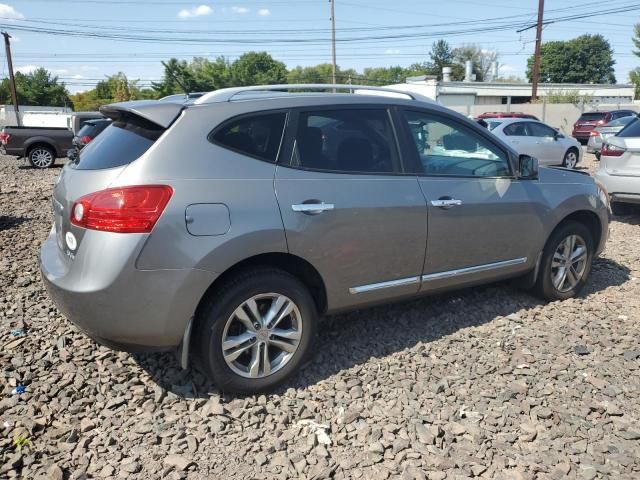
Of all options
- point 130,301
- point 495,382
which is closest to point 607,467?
point 495,382

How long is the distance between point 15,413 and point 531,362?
3.24m

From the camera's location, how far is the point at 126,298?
2736mm

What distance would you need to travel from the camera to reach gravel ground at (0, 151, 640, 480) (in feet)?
8.79

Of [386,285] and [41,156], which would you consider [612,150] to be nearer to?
[386,285]

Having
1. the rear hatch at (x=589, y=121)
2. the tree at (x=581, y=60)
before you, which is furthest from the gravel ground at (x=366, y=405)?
the tree at (x=581, y=60)

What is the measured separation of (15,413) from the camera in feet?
9.94

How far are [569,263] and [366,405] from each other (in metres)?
2.59

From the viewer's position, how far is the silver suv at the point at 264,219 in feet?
9.07

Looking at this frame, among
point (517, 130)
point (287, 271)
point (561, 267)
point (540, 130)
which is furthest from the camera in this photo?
point (540, 130)

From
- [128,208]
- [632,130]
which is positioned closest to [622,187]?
[632,130]

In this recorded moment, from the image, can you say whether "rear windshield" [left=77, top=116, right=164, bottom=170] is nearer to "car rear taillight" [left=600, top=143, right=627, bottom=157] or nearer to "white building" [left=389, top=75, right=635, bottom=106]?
"car rear taillight" [left=600, top=143, right=627, bottom=157]

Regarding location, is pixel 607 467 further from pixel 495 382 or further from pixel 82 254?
pixel 82 254

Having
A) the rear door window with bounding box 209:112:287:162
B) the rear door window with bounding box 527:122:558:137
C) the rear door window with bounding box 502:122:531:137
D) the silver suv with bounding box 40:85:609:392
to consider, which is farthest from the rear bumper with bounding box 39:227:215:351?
the rear door window with bounding box 527:122:558:137

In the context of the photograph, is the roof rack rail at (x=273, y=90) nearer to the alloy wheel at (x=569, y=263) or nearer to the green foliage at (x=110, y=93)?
the alloy wheel at (x=569, y=263)
